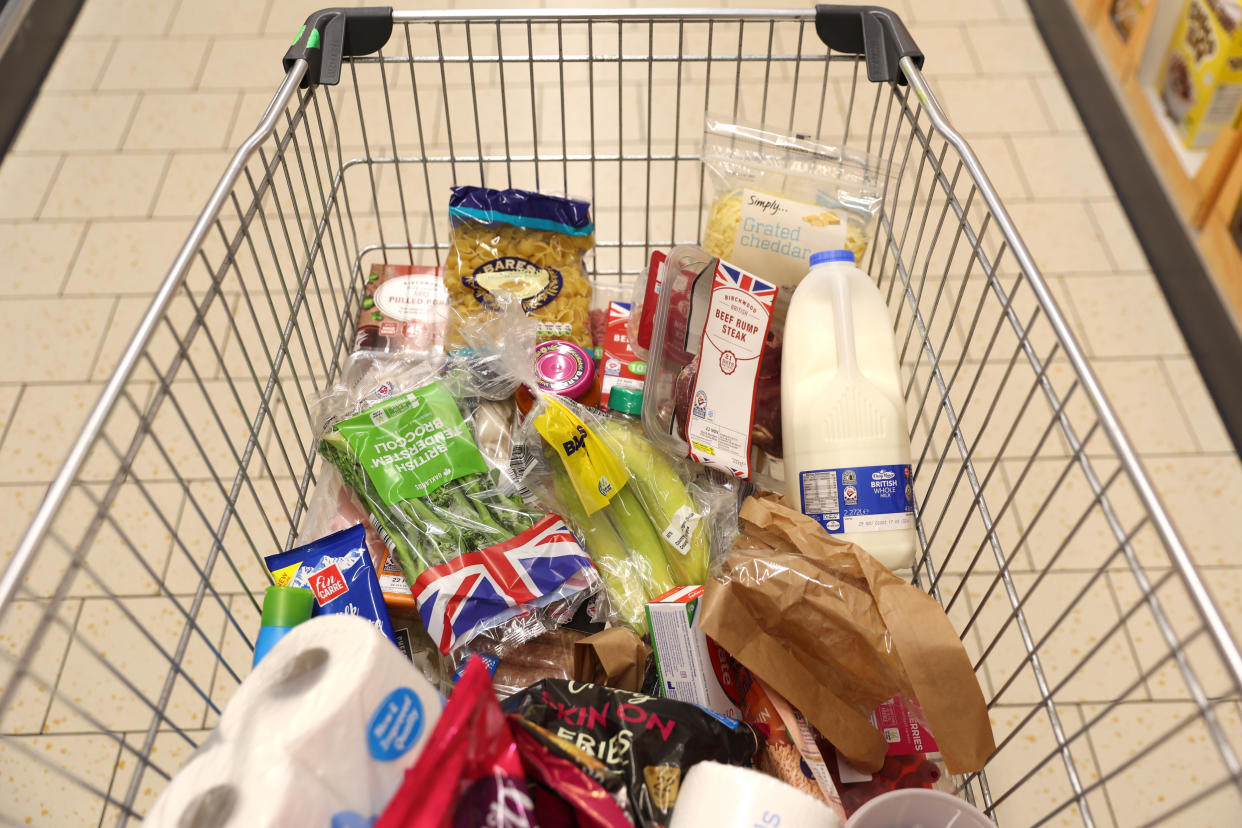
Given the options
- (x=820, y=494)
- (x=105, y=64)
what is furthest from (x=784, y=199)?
(x=105, y=64)

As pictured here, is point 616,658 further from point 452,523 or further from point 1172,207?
point 1172,207

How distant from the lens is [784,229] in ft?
4.00

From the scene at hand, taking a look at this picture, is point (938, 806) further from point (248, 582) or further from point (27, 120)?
point (27, 120)

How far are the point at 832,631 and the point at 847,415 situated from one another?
0.85 ft

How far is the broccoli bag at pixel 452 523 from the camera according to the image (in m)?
0.97

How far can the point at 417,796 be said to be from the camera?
0.58m

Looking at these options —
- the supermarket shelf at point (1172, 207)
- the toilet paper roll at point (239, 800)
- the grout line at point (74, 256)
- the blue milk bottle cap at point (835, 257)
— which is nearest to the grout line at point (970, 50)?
the supermarket shelf at point (1172, 207)

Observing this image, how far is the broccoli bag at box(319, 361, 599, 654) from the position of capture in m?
0.97

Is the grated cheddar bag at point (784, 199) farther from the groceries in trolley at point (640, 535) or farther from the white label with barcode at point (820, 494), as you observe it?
the white label with barcode at point (820, 494)

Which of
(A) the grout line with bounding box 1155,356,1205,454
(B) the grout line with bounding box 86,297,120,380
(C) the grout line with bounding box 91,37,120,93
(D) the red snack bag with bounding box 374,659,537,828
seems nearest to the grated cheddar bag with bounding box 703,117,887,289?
(D) the red snack bag with bounding box 374,659,537,828

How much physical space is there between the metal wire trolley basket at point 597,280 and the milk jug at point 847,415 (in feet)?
0.16

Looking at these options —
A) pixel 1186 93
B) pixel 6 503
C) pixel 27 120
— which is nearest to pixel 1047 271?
pixel 1186 93

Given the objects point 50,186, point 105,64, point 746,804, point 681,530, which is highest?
point 746,804

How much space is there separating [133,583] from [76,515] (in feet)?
0.64
